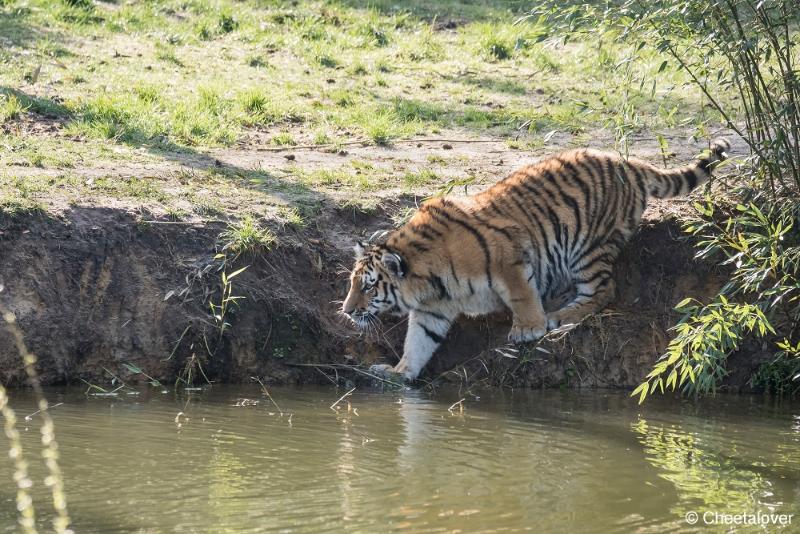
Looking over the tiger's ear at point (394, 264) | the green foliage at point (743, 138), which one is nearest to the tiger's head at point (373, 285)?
the tiger's ear at point (394, 264)

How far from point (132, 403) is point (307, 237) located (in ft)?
6.01

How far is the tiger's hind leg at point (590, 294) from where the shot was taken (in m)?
7.75

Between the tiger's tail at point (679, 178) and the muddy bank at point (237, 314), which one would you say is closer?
Result: the muddy bank at point (237, 314)

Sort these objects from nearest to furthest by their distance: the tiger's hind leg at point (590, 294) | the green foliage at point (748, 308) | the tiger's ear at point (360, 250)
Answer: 1. the green foliage at point (748, 308)
2. the tiger's ear at point (360, 250)
3. the tiger's hind leg at point (590, 294)

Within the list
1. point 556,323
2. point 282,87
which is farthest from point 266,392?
point 282,87

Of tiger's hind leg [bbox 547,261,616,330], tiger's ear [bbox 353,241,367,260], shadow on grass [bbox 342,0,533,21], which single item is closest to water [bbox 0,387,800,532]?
tiger's hind leg [bbox 547,261,616,330]

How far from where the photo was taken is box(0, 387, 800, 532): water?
4.77m

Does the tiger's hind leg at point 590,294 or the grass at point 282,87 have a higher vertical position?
the grass at point 282,87

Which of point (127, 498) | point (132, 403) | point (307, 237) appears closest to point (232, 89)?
point (307, 237)

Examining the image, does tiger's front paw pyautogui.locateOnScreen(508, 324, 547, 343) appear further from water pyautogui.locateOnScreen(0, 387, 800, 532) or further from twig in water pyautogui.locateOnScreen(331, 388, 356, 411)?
twig in water pyautogui.locateOnScreen(331, 388, 356, 411)

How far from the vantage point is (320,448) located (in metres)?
5.90

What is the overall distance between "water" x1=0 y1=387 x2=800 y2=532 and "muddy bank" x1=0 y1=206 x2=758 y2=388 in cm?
25

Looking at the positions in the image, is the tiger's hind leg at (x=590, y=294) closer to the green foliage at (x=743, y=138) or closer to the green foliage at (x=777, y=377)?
the green foliage at (x=743, y=138)

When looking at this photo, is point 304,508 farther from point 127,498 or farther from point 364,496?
point 127,498
